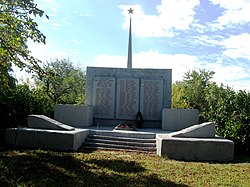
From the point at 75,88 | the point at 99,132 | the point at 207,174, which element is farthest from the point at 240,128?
the point at 75,88

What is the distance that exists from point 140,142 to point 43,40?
567 centimetres

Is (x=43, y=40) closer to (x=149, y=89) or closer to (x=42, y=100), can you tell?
(x=42, y=100)

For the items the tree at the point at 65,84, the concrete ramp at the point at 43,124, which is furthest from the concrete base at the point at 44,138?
the tree at the point at 65,84

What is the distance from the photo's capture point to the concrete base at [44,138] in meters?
9.63

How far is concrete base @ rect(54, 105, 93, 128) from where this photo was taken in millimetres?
14532

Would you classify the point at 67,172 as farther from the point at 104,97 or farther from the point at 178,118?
the point at 104,97

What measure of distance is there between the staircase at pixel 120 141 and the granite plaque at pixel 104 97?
4.00 meters

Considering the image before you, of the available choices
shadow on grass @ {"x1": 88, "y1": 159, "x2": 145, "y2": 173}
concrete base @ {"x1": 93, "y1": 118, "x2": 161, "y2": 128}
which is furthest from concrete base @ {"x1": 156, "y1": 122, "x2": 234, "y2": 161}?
concrete base @ {"x1": 93, "y1": 118, "x2": 161, "y2": 128}

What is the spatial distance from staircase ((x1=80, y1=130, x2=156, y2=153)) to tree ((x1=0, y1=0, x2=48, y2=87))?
414cm

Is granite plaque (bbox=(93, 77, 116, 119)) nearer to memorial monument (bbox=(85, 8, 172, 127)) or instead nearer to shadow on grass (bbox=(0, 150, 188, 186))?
memorial monument (bbox=(85, 8, 172, 127))

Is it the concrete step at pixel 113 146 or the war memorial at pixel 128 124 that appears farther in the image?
the concrete step at pixel 113 146

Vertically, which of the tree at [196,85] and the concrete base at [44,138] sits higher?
the tree at [196,85]

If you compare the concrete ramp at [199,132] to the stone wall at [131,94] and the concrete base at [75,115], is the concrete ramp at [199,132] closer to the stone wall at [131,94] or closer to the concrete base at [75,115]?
the stone wall at [131,94]

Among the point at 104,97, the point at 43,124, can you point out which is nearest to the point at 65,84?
the point at 104,97
